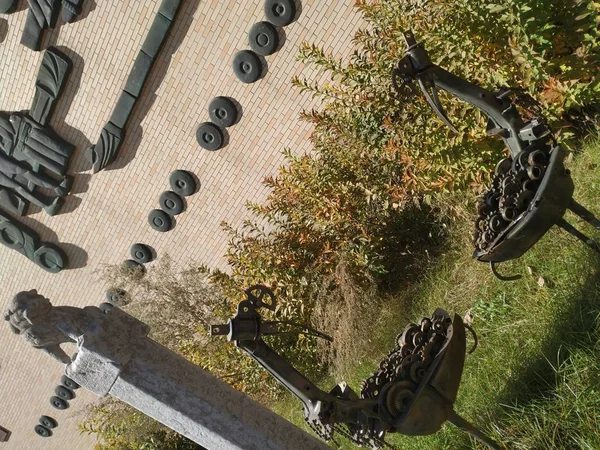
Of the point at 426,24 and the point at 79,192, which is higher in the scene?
the point at 426,24

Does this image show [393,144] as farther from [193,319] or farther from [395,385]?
[193,319]

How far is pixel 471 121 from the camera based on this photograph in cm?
511

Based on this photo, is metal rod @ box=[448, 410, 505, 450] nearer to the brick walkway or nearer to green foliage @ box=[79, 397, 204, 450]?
the brick walkway

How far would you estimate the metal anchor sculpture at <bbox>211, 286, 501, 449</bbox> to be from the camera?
139 inches

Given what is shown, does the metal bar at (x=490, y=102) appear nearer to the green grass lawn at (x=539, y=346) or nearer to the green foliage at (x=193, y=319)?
the green grass lawn at (x=539, y=346)

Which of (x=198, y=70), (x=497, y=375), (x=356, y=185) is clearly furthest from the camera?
(x=198, y=70)

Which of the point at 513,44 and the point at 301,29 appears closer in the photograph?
the point at 513,44

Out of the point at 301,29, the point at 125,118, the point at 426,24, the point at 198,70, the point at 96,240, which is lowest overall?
the point at 96,240

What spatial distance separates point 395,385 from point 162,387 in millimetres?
1514

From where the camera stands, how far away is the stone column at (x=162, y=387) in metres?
4.04

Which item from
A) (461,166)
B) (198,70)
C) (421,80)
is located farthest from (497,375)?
(198,70)

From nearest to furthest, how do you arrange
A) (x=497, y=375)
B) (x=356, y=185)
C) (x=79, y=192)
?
1. (x=497, y=375)
2. (x=356, y=185)
3. (x=79, y=192)

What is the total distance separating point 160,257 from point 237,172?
170 centimetres

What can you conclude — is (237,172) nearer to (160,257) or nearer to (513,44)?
(160,257)
